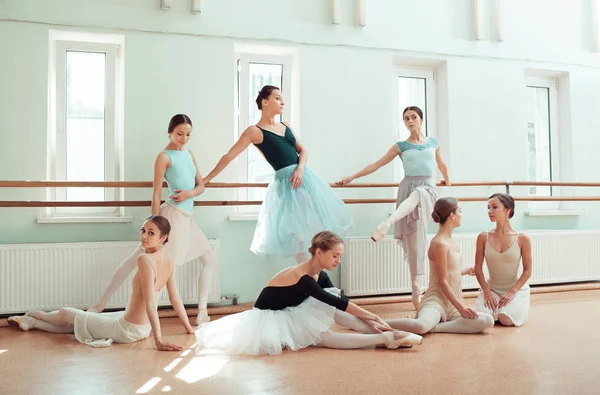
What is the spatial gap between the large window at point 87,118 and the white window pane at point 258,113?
0.99 meters

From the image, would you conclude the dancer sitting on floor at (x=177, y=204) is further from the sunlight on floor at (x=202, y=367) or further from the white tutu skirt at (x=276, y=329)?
the sunlight on floor at (x=202, y=367)

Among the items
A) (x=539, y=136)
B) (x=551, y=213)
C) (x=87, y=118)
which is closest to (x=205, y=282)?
(x=87, y=118)

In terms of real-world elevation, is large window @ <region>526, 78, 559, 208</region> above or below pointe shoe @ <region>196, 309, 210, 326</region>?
above

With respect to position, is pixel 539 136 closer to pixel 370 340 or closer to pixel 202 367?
pixel 370 340

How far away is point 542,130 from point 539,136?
7cm

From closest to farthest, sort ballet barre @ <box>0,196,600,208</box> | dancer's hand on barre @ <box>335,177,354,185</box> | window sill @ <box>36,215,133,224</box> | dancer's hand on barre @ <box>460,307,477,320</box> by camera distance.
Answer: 1. dancer's hand on barre @ <box>460,307,477,320</box>
2. ballet barre @ <box>0,196,600,208</box>
3. window sill @ <box>36,215,133,224</box>
4. dancer's hand on barre @ <box>335,177,354,185</box>

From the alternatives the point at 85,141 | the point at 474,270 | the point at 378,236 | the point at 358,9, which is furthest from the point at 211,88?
the point at 474,270

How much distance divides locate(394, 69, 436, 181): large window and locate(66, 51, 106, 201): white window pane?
8.13ft

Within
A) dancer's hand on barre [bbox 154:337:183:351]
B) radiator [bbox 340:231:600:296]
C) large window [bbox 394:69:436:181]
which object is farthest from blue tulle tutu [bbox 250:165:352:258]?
large window [bbox 394:69:436:181]

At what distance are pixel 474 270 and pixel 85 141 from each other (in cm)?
283

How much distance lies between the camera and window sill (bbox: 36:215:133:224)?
3.87m

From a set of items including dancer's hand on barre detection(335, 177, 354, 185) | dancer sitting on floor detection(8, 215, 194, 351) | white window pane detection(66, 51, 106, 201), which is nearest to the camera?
dancer sitting on floor detection(8, 215, 194, 351)

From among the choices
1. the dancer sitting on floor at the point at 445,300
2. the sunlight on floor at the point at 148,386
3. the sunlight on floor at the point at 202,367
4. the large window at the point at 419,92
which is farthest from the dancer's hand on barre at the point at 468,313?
the large window at the point at 419,92

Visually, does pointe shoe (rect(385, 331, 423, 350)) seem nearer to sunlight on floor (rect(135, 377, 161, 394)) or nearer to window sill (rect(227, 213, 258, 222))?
sunlight on floor (rect(135, 377, 161, 394))
